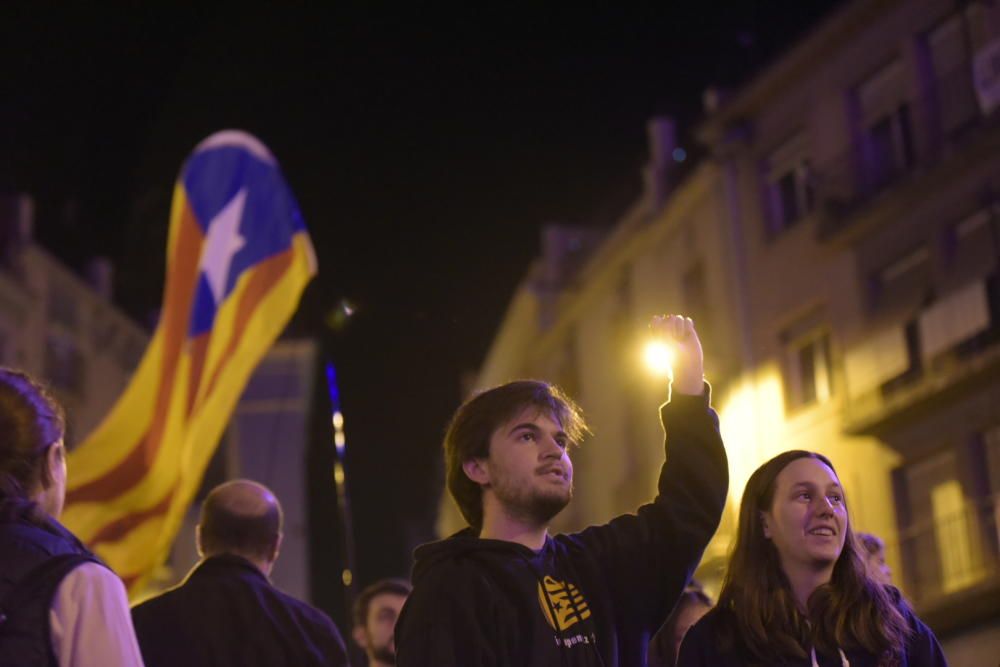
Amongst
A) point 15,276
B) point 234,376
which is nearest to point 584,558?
point 234,376

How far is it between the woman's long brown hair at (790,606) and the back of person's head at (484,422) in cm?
68

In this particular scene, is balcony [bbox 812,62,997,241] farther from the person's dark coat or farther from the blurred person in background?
the blurred person in background

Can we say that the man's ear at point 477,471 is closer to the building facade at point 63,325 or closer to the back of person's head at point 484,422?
the back of person's head at point 484,422

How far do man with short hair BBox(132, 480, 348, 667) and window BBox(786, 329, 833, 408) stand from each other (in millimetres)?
18379

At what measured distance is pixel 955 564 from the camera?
20172 mm

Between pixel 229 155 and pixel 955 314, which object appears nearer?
pixel 229 155

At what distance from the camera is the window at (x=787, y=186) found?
2441 cm

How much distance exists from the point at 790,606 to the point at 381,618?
137 inches

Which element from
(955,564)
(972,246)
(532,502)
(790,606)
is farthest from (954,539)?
(532,502)

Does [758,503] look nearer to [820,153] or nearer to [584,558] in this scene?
[584,558]

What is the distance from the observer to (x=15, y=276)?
31.3 meters

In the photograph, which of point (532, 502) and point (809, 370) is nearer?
point (532, 502)

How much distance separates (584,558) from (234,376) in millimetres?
5921

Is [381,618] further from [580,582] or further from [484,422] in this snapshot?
[580,582]
